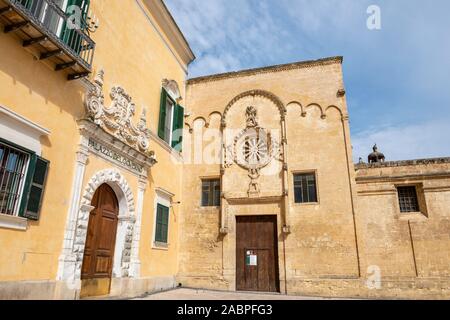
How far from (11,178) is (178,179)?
290 inches

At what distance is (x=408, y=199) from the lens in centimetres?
1106

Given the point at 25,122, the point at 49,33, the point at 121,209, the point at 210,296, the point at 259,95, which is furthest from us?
the point at 259,95

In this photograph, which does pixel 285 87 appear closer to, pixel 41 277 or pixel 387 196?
pixel 387 196

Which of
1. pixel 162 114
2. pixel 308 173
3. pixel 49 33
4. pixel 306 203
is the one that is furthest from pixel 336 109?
pixel 49 33

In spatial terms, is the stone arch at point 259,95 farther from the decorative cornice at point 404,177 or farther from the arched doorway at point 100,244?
the arched doorway at point 100,244

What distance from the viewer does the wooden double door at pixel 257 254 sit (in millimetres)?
11094

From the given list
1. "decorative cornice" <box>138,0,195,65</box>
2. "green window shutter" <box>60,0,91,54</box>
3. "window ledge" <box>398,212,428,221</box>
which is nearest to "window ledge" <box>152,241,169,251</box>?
"green window shutter" <box>60,0,91,54</box>

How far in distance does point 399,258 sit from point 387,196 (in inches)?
81.7

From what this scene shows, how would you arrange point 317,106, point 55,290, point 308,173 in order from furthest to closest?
1. point 317,106
2. point 308,173
3. point 55,290

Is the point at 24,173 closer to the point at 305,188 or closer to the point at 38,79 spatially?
the point at 38,79

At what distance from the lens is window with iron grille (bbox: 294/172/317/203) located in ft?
37.8

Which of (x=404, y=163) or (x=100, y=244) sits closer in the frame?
(x=100, y=244)

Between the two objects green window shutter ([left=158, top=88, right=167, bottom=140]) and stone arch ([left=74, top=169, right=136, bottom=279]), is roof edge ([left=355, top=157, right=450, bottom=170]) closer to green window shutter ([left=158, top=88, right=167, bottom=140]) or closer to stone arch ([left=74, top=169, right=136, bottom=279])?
green window shutter ([left=158, top=88, right=167, bottom=140])

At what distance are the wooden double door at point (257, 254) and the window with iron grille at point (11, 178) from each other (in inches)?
307
